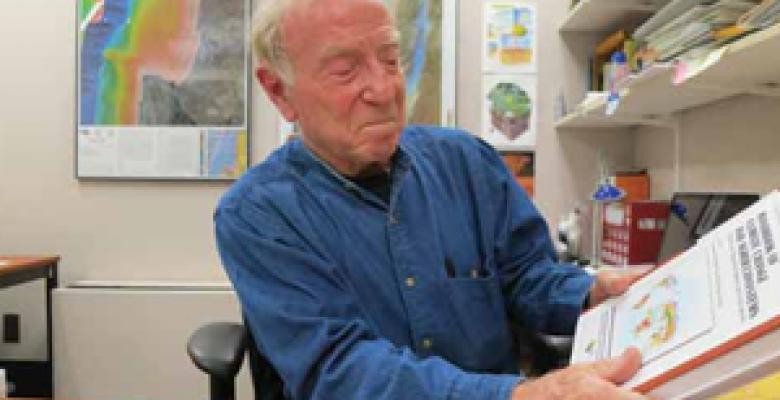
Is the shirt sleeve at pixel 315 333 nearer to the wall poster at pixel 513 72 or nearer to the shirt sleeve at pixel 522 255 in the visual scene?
the shirt sleeve at pixel 522 255

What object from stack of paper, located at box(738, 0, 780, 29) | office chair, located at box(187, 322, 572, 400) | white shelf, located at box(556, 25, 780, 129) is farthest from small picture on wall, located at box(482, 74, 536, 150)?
office chair, located at box(187, 322, 572, 400)

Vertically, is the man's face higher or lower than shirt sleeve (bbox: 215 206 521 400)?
higher

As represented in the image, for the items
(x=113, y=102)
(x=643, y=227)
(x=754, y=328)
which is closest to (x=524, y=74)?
(x=643, y=227)

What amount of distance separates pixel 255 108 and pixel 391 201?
6.38ft

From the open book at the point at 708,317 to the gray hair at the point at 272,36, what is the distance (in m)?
0.62

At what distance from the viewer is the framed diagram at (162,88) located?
9.65 feet

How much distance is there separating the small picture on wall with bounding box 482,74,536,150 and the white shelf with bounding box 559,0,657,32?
0.28 metres

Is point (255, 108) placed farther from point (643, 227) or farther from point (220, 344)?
point (220, 344)

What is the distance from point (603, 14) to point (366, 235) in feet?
5.99

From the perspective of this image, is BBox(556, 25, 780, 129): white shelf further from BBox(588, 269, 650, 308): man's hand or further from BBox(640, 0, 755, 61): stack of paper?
BBox(588, 269, 650, 308): man's hand

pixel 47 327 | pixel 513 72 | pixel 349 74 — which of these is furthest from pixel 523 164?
pixel 47 327

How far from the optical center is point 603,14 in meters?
2.58

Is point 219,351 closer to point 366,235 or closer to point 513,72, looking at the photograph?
point 366,235

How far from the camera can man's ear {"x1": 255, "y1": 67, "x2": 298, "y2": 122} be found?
3.83 feet
